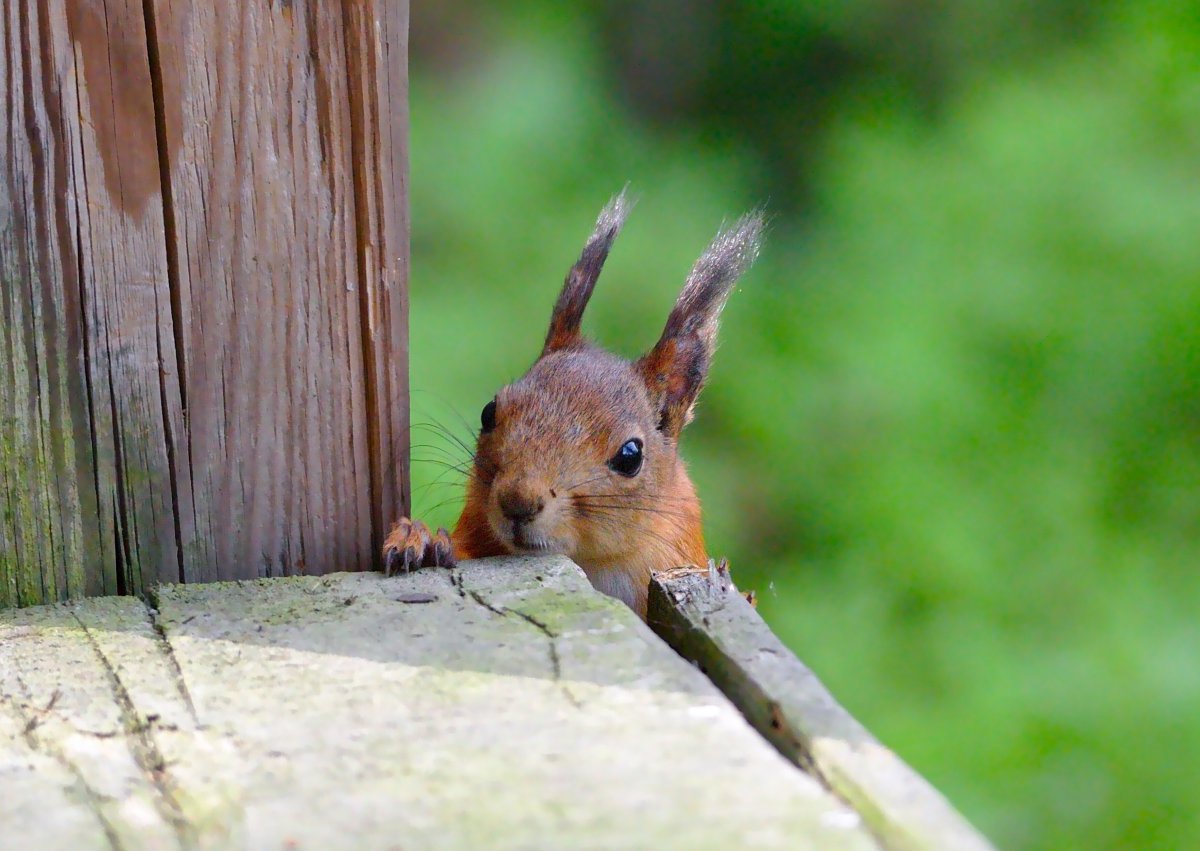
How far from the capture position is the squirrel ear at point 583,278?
1.96 m

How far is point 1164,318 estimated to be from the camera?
2838 millimetres

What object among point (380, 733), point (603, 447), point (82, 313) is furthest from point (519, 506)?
point (380, 733)

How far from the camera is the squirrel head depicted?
1.80m

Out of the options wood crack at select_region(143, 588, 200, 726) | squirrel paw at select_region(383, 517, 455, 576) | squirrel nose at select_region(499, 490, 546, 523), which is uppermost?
squirrel paw at select_region(383, 517, 455, 576)

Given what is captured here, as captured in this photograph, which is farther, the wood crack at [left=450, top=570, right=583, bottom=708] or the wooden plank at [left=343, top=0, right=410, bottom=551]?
the wooden plank at [left=343, top=0, right=410, bottom=551]

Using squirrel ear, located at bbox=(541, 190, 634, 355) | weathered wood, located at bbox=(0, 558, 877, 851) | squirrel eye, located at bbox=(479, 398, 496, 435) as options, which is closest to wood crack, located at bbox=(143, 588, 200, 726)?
weathered wood, located at bbox=(0, 558, 877, 851)

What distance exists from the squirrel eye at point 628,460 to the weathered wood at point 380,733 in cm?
70

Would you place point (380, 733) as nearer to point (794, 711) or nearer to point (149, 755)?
point (149, 755)

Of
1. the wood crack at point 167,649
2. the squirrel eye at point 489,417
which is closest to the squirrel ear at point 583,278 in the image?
the squirrel eye at point 489,417

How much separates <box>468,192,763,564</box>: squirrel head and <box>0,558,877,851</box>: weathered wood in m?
0.59

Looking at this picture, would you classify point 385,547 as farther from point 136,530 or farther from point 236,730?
point 236,730

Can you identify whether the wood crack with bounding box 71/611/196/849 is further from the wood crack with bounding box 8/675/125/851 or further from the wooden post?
the wooden post

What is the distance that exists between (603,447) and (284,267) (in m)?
→ 0.72

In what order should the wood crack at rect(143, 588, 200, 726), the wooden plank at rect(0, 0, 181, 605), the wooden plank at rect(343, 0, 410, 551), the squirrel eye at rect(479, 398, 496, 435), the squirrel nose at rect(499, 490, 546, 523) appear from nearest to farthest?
1. the wood crack at rect(143, 588, 200, 726)
2. the wooden plank at rect(0, 0, 181, 605)
3. the wooden plank at rect(343, 0, 410, 551)
4. the squirrel nose at rect(499, 490, 546, 523)
5. the squirrel eye at rect(479, 398, 496, 435)
